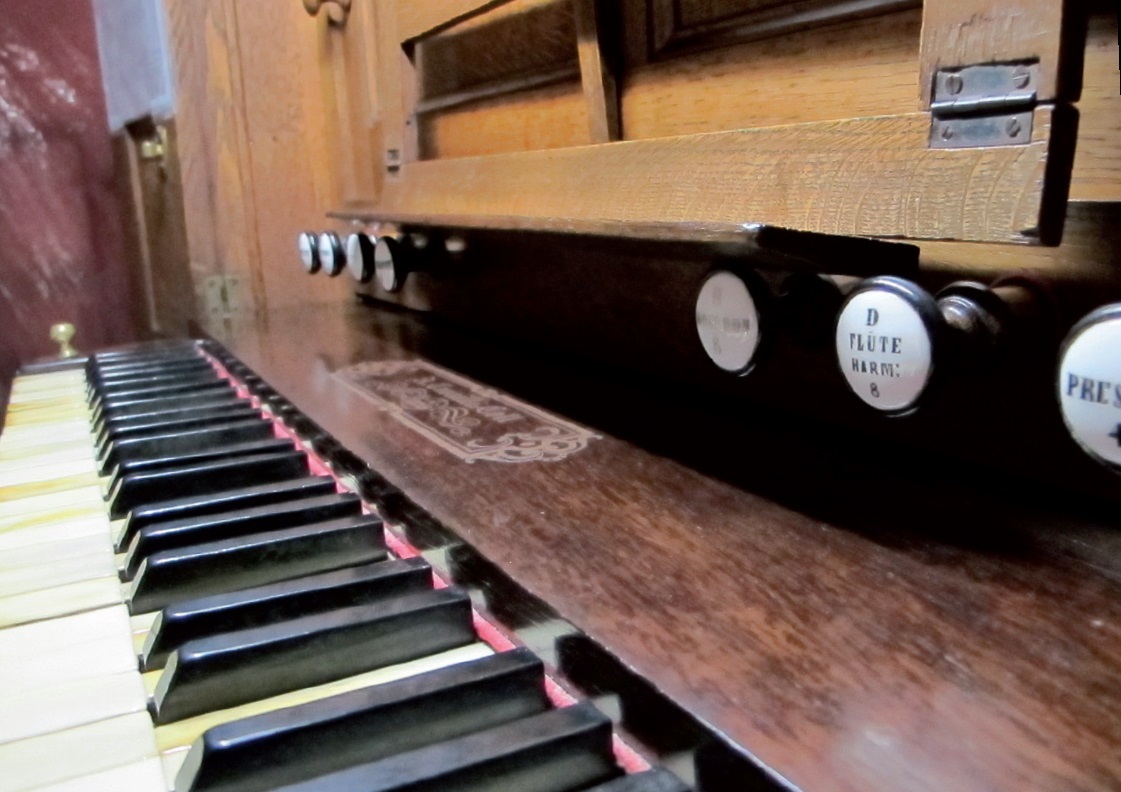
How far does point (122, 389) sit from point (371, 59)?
3.19 feet

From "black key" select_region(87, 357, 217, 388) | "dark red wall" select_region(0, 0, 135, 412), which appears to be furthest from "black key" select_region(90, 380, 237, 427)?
"dark red wall" select_region(0, 0, 135, 412)

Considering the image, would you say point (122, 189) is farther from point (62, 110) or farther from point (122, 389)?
point (122, 389)

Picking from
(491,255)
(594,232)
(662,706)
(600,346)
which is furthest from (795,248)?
(491,255)

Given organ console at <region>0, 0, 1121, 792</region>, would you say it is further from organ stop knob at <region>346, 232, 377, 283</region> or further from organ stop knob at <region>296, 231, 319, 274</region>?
organ stop knob at <region>296, 231, 319, 274</region>

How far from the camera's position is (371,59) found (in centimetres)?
207

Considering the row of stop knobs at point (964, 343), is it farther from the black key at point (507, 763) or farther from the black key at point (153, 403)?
the black key at point (153, 403)

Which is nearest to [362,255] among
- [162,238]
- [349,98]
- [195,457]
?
[195,457]

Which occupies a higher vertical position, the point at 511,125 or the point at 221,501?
the point at 511,125

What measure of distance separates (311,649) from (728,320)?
377 millimetres

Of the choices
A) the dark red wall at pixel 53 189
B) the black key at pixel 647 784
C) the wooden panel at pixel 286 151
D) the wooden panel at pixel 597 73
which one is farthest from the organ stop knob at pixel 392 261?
the dark red wall at pixel 53 189

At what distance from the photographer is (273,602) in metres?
0.67

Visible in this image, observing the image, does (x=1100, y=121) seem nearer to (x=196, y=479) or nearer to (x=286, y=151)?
(x=196, y=479)

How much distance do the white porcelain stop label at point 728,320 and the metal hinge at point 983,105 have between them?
0.56 ft

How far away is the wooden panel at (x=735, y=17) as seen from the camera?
2.55 ft
